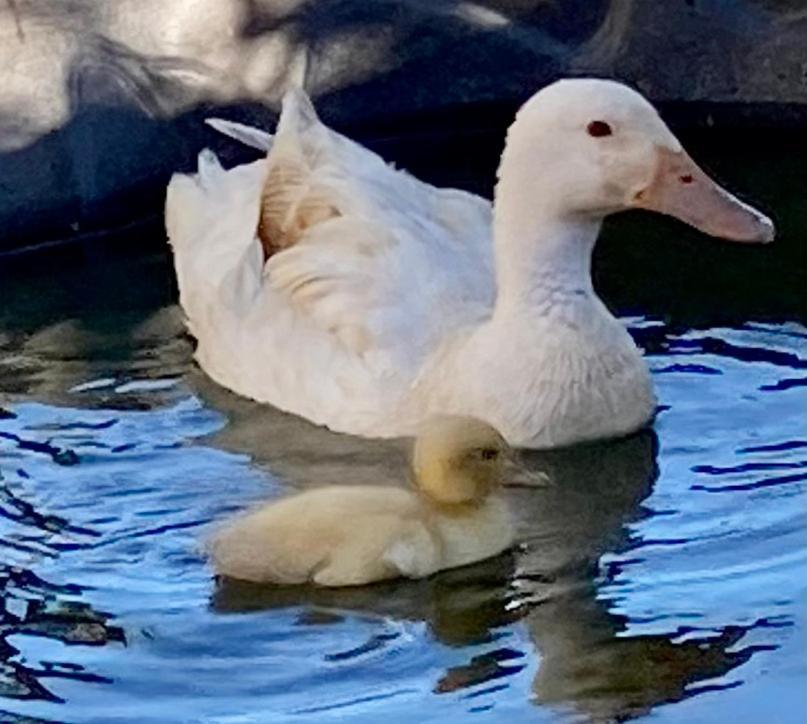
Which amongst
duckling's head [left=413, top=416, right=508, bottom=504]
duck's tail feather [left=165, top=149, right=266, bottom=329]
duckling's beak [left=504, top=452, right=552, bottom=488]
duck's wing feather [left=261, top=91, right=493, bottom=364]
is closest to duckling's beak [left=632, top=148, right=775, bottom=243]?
duck's wing feather [left=261, top=91, right=493, bottom=364]

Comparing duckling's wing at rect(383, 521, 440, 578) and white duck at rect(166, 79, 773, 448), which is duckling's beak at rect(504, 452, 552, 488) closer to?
duckling's wing at rect(383, 521, 440, 578)

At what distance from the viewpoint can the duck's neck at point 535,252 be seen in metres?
5.30

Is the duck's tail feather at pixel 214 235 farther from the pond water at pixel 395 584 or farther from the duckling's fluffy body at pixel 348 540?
the duckling's fluffy body at pixel 348 540

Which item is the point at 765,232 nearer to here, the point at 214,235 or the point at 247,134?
the point at 214,235

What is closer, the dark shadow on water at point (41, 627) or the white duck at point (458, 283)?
the dark shadow on water at point (41, 627)

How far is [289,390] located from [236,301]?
31 centimetres

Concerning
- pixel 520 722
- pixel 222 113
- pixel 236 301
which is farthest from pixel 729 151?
pixel 520 722

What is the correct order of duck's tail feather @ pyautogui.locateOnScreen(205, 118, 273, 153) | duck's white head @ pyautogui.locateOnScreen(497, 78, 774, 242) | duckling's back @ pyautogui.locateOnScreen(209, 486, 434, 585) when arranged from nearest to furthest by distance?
duckling's back @ pyautogui.locateOnScreen(209, 486, 434, 585)
duck's white head @ pyautogui.locateOnScreen(497, 78, 774, 242)
duck's tail feather @ pyautogui.locateOnScreen(205, 118, 273, 153)

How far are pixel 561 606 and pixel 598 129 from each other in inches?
43.9

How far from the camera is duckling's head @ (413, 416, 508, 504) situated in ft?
15.1

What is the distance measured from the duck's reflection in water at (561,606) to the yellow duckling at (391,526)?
37 mm

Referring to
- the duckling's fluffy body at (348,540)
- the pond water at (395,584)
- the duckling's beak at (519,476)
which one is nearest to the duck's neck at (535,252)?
the pond water at (395,584)

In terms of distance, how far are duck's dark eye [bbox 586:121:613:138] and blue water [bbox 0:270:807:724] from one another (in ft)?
1.89

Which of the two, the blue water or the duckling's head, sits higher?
the duckling's head
